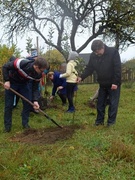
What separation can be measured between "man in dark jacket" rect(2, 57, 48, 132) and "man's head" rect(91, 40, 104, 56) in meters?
1.06

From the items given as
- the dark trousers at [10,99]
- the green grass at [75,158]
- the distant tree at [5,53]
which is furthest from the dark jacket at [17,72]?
the distant tree at [5,53]

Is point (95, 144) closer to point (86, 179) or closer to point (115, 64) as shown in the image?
point (86, 179)

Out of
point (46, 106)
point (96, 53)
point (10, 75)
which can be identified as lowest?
point (46, 106)

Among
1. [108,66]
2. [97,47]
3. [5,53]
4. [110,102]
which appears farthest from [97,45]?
[5,53]

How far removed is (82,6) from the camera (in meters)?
14.8

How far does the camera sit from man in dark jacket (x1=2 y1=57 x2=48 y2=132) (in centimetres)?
555

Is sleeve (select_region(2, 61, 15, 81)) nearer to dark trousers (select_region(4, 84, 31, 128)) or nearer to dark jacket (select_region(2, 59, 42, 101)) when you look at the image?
dark jacket (select_region(2, 59, 42, 101))

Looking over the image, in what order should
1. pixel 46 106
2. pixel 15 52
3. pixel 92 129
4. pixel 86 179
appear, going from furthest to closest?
1. pixel 15 52
2. pixel 46 106
3. pixel 92 129
4. pixel 86 179

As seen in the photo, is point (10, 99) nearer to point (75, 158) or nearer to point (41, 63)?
point (41, 63)

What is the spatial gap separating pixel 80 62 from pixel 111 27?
8.38m

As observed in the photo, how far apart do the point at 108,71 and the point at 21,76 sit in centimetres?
166

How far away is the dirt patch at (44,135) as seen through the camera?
16.8 feet

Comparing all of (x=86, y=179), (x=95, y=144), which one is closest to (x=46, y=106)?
(x=95, y=144)

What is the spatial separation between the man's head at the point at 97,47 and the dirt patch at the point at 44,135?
4.96 feet
